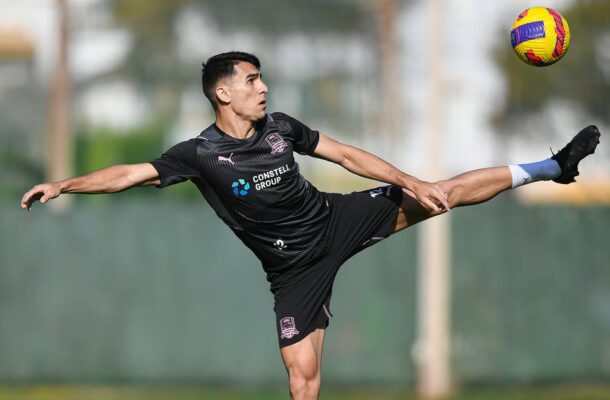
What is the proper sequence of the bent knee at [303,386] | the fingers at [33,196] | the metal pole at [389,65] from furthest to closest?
the metal pole at [389,65], the bent knee at [303,386], the fingers at [33,196]

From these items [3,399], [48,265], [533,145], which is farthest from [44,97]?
[533,145]

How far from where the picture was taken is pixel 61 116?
20266 mm

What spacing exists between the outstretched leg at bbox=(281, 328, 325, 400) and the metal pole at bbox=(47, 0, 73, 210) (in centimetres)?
1033

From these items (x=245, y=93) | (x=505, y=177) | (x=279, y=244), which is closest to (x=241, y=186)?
(x=279, y=244)

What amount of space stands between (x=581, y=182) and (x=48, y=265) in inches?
335

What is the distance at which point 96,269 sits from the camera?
1959cm

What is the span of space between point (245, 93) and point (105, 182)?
1.42 m

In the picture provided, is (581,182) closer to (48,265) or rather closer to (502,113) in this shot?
(502,113)

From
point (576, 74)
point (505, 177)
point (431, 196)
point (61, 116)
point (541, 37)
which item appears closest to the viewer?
point (431, 196)

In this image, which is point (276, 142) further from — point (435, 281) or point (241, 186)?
point (435, 281)

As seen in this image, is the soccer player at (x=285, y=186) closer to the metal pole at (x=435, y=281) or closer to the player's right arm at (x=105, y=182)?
the player's right arm at (x=105, y=182)

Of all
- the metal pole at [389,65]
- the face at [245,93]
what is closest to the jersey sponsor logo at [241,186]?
the face at [245,93]

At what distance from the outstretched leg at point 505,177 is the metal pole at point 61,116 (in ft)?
32.7

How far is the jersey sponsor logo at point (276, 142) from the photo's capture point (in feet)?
33.7
